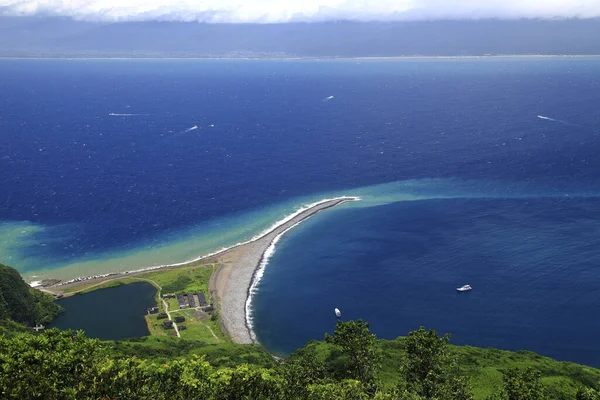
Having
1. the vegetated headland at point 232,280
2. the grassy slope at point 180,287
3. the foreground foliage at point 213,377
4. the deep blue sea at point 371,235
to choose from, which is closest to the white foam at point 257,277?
the vegetated headland at point 232,280

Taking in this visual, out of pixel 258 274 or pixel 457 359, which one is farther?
pixel 258 274

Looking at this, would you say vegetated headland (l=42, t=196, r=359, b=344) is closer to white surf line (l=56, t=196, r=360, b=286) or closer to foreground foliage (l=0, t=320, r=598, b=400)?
white surf line (l=56, t=196, r=360, b=286)

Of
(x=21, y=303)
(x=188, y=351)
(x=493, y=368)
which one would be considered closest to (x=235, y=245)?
(x=21, y=303)

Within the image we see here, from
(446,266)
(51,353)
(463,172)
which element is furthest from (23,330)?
(463,172)

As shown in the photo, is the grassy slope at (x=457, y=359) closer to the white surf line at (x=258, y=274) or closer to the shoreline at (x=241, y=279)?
the shoreline at (x=241, y=279)

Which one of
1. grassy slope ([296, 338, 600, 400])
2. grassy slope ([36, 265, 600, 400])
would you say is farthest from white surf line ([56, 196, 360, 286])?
grassy slope ([296, 338, 600, 400])

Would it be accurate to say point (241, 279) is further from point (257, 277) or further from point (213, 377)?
point (213, 377)
